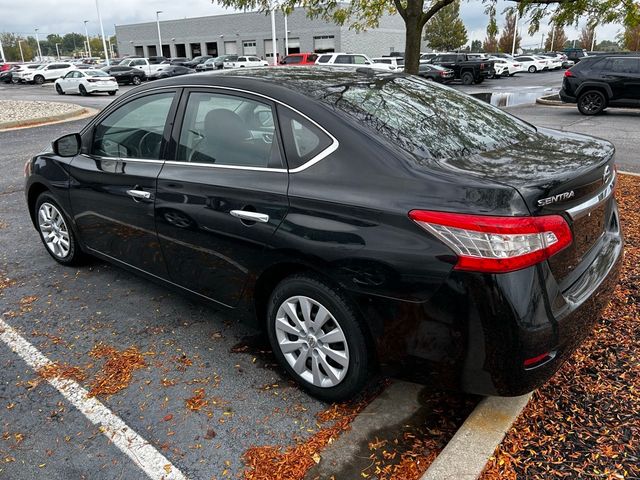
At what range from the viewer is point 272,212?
275 cm

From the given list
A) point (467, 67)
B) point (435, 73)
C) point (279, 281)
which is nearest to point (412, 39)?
point (279, 281)

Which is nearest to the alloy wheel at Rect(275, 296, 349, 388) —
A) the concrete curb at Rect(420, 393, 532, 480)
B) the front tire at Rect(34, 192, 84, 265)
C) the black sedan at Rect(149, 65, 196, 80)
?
the concrete curb at Rect(420, 393, 532, 480)

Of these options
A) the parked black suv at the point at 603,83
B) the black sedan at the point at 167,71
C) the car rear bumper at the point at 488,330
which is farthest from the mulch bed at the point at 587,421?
the black sedan at the point at 167,71

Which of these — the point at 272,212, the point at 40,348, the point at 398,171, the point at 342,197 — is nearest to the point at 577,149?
the point at 398,171

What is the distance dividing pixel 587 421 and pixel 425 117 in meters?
1.77

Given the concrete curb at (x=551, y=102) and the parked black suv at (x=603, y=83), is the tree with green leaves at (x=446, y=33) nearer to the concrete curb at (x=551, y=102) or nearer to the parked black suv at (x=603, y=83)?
the concrete curb at (x=551, y=102)

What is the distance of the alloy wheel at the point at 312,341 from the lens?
2.69 metres

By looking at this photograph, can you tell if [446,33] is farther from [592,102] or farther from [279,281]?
[279,281]

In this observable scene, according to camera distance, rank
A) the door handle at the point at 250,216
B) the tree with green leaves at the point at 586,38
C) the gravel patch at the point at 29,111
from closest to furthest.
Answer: the door handle at the point at 250,216, the gravel patch at the point at 29,111, the tree with green leaves at the point at 586,38

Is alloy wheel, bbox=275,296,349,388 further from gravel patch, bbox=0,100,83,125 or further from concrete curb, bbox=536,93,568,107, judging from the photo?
concrete curb, bbox=536,93,568,107

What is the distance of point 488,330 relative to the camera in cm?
221

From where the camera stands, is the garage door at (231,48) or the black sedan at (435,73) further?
the garage door at (231,48)

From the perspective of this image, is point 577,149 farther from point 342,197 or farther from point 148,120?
point 148,120

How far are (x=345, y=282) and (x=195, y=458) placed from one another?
1.09 metres
